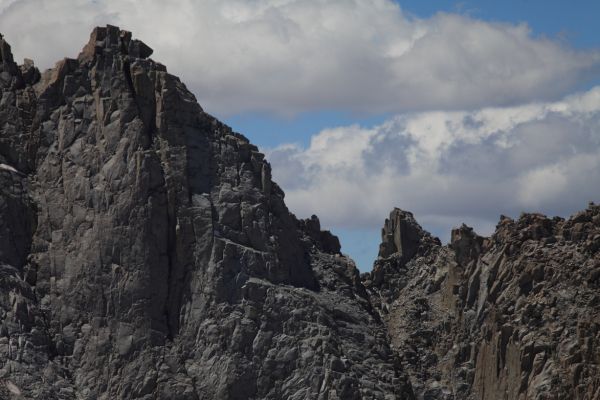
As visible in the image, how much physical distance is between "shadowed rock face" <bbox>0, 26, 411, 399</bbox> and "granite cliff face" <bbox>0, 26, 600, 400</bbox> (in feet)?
0.44

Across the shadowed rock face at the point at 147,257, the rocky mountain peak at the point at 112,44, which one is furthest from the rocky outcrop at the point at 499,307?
the rocky mountain peak at the point at 112,44

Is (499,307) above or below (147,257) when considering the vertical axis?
below

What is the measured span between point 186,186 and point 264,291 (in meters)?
9.15

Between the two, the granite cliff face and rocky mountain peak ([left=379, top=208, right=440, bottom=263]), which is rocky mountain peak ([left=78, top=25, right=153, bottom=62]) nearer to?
the granite cliff face

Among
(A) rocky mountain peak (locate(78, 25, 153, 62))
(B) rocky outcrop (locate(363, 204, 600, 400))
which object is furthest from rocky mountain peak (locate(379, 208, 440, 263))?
(A) rocky mountain peak (locate(78, 25, 153, 62))

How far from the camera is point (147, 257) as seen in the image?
17638 centimetres

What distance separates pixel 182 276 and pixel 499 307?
2258 cm

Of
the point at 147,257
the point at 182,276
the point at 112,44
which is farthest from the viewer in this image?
the point at 112,44

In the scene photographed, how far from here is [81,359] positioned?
175375 millimetres

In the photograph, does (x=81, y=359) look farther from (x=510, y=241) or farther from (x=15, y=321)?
(x=510, y=241)

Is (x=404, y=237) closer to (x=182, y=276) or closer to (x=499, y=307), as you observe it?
(x=499, y=307)

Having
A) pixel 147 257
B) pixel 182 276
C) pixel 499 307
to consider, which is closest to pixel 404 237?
pixel 499 307

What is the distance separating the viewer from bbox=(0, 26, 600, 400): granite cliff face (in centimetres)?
17438

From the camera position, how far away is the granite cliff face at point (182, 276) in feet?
572
